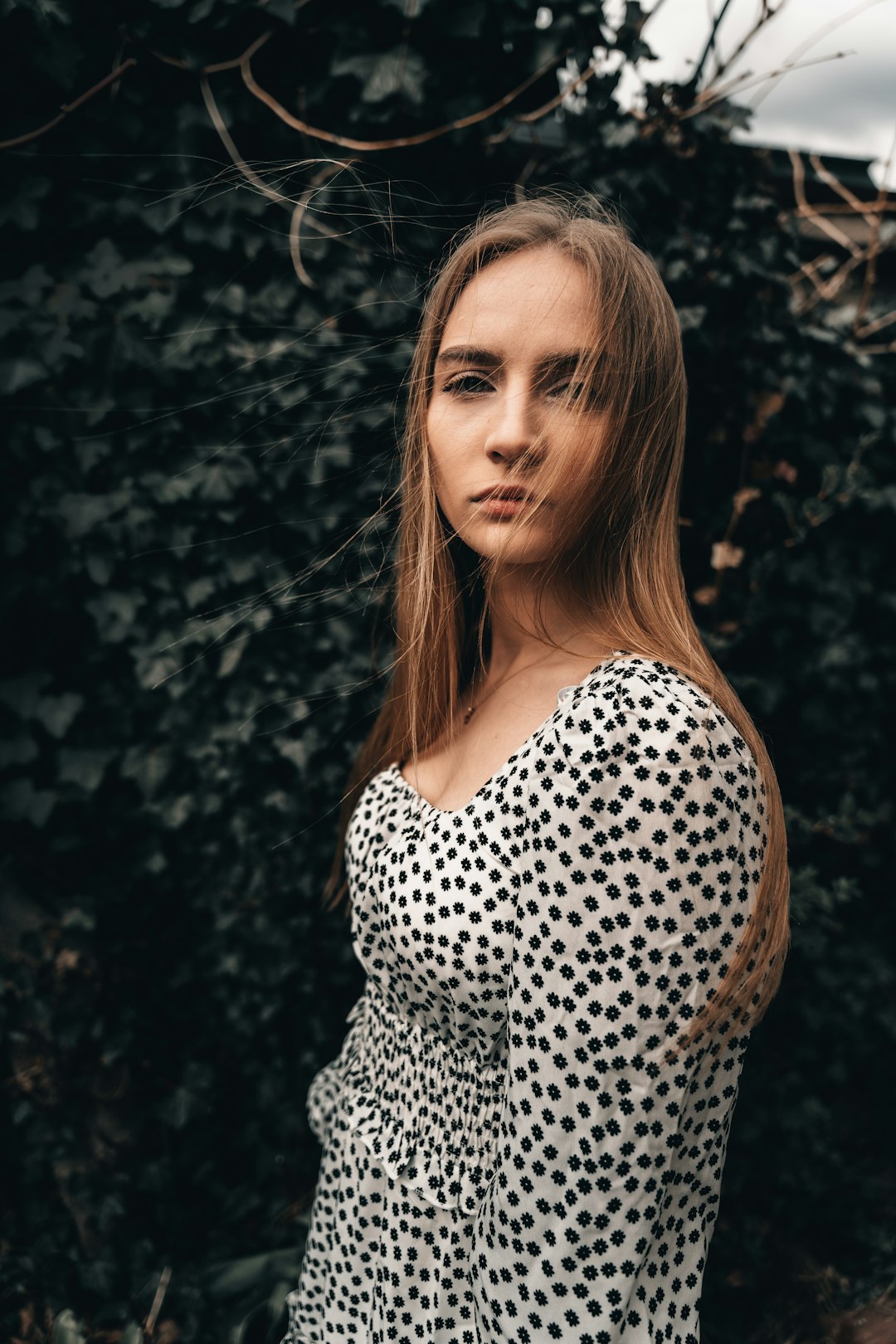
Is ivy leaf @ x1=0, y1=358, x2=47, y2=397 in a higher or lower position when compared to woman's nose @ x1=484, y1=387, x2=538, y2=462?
higher

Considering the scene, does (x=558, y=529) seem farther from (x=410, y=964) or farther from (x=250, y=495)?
(x=250, y=495)

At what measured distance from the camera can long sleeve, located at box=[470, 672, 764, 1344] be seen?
826 mm

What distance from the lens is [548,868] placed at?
0.87 meters

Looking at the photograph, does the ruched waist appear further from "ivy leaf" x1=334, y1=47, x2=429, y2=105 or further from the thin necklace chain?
"ivy leaf" x1=334, y1=47, x2=429, y2=105

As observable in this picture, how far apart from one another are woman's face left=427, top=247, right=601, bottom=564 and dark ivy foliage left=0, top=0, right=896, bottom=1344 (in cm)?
70

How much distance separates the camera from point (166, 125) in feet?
6.10

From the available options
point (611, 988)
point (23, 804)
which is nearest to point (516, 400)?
point (611, 988)

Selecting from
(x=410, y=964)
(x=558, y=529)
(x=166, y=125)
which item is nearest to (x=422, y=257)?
(x=166, y=125)

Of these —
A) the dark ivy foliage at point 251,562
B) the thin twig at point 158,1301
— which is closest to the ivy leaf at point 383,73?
the dark ivy foliage at point 251,562

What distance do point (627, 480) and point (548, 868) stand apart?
0.53 metres

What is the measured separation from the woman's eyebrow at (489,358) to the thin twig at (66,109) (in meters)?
1.19

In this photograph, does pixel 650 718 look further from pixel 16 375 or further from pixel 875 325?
Answer: pixel 875 325

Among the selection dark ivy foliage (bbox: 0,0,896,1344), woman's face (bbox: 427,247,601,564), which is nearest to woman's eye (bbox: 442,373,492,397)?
woman's face (bbox: 427,247,601,564)

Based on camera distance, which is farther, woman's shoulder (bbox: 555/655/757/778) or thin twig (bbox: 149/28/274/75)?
thin twig (bbox: 149/28/274/75)
